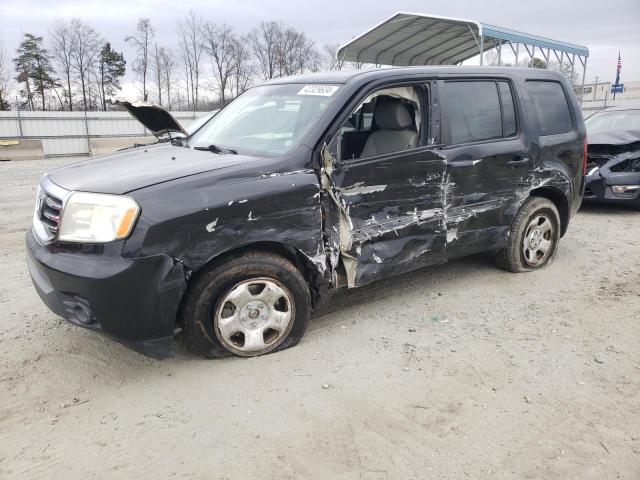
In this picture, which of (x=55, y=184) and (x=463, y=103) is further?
(x=463, y=103)

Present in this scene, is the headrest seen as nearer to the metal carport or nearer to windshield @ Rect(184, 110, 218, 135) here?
windshield @ Rect(184, 110, 218, 135)

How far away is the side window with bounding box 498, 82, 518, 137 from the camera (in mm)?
4531

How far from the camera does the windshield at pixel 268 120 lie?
3.57 metres

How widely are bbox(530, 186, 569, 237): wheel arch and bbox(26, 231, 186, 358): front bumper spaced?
11.8 ft

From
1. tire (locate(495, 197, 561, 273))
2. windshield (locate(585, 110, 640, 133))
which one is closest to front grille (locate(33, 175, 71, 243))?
tire (locate(495, 197, 561, 273))

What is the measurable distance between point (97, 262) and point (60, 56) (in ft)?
156

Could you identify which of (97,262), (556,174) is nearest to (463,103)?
(556,174)

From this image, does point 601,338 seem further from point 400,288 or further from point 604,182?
point 604,182

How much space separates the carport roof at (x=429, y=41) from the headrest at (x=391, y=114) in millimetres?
14828

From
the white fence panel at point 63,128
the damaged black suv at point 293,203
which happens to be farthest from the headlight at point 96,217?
the white fence panel at point 63,128

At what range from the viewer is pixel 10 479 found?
2.34m

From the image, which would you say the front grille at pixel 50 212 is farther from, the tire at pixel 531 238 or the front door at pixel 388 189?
the tire at pixel 531 238

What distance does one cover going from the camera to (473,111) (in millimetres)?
4305

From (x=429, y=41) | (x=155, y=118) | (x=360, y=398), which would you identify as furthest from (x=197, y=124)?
(x=429, y=41)
